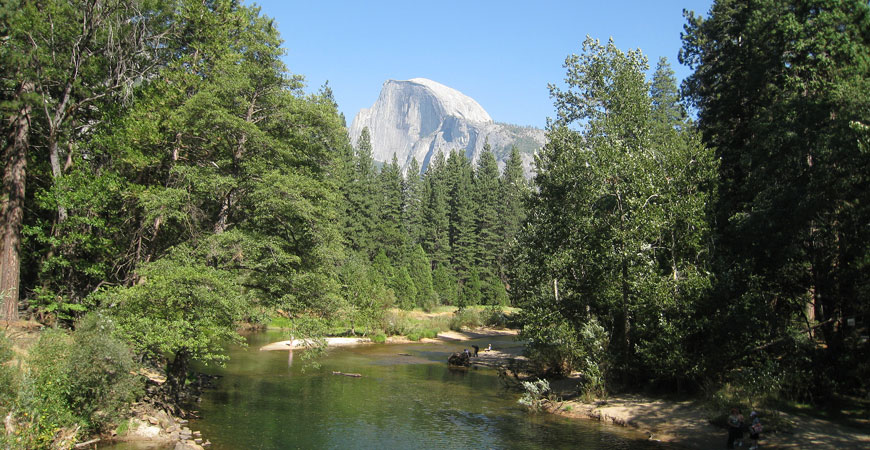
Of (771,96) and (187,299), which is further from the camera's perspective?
(771,96)

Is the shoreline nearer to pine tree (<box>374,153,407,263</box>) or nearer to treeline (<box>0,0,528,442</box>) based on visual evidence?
treeline (<box>0,0,528,442</box>)

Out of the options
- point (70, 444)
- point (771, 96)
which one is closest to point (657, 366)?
point (771, 96)

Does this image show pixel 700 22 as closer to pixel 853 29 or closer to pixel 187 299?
pixel 853 29

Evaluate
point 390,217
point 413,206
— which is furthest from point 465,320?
point 413,206

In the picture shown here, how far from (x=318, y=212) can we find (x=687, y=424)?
15939 millimetres

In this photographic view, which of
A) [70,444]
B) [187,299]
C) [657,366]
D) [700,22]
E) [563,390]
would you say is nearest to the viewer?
[70,444]

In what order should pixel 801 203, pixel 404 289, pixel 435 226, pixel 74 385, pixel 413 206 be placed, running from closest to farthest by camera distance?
pixel 74 385 < pixel 801 203 < pixel 404 289 < pixel 435 226 < pixel 413 206

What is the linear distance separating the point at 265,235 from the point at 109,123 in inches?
314

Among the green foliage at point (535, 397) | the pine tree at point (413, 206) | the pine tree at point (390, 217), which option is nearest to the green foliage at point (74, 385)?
the green foliage at point (535, 397)

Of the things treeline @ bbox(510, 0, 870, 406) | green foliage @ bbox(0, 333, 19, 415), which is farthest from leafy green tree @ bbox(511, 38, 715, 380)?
green foliage @ bbox(0, 333, 19, 415)

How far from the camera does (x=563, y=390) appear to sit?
26.0 m

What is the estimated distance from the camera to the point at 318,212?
21969 millimetres

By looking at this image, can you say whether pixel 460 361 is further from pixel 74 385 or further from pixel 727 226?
pixel 74 385

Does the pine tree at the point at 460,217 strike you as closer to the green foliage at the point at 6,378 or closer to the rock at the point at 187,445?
the rock at the point at 187,445
